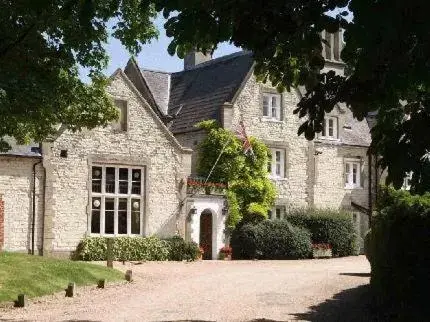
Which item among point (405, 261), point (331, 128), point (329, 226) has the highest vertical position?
point (331, 128)

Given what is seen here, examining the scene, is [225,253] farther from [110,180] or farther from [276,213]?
[110,180]

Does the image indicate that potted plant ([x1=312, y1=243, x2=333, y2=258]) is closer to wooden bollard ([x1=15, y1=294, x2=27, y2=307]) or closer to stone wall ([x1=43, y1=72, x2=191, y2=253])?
stone wall ([x1=43, y1=72, x2=191, y2=253])

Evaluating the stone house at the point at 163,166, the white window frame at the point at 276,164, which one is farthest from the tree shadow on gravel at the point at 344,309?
the white window frame at the point at 276,164

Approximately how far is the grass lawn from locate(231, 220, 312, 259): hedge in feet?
34.1

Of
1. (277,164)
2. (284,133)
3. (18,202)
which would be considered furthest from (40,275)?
(284,133)

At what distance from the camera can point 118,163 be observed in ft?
87.8

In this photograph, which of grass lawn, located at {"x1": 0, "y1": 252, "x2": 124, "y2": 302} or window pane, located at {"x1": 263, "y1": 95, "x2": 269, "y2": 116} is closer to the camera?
grass lawn, located at {"x1": 0, "y1": 252, "x2": 124, "y2": 302}

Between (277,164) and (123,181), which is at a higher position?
(277,164)

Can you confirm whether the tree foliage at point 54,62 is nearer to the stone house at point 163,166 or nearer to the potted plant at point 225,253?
the stone house at point 163,166

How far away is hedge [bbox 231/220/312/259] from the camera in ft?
92.1

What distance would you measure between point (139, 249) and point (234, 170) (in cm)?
651

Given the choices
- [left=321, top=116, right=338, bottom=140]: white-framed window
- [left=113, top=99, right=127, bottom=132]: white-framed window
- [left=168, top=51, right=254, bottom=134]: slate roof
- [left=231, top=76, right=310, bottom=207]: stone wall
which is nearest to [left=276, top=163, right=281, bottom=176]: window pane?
[left=231, top=76, right=310, bottom=207]: stone wall

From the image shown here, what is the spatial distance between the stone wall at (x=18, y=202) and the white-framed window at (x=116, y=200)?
242 centimetres

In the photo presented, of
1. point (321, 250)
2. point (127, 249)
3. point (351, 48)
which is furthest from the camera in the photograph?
point (321, 250)
